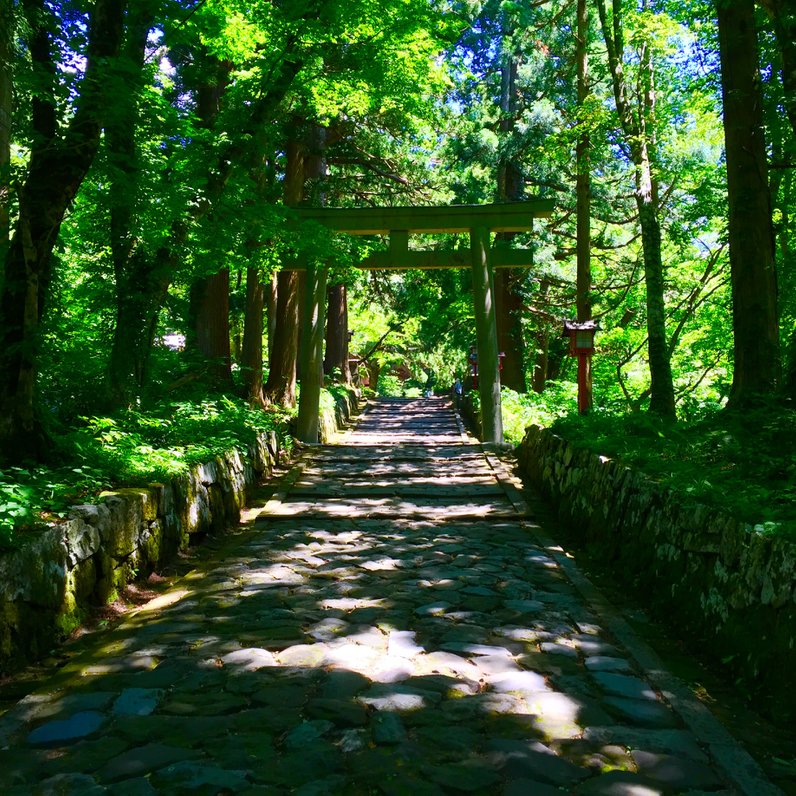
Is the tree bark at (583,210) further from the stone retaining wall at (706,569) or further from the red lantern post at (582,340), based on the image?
the stone retaining wall at (706,569)

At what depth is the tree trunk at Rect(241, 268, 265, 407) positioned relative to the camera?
15.2m

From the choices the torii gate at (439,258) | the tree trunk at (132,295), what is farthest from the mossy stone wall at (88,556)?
the torii gate at (439,258)

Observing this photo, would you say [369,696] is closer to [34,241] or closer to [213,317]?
[34,241]

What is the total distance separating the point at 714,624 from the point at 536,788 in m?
2.03

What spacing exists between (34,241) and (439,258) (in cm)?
1076

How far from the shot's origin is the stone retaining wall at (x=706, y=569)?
3678 mm

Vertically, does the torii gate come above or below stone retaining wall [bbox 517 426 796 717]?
above

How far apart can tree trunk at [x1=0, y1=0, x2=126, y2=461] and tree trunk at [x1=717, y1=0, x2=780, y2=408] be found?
247 inches

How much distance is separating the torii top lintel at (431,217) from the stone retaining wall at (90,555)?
26.8ft

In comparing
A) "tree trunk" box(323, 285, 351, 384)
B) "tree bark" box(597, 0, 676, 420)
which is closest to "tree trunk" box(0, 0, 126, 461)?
"tree bark" box(597, 0, 676, 420)

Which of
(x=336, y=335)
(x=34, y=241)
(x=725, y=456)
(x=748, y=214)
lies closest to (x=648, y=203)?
(x=748, y=214)

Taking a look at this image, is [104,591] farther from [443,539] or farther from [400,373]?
[400,373]

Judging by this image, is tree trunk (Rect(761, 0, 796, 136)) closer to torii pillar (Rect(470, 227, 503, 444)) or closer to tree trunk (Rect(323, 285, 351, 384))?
torii pillar (Rect(470, 227, 503, 444))

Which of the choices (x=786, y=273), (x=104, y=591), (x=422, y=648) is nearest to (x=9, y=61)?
(x=104, y=591)
